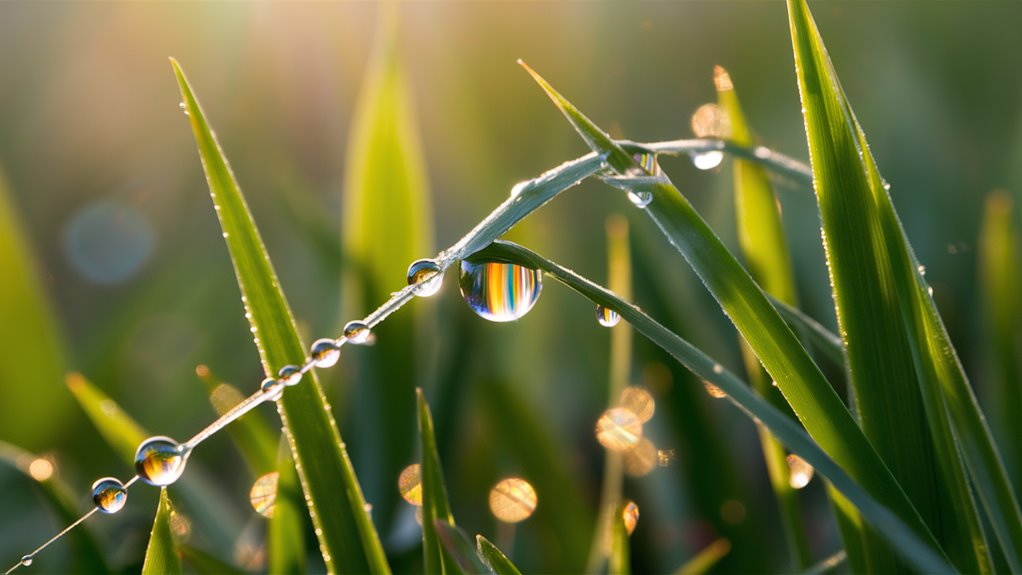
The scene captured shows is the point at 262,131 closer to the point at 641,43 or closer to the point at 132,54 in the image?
the point at 132,54

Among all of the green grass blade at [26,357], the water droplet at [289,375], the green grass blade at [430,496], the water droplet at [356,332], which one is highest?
the green grass blade at [26,357]

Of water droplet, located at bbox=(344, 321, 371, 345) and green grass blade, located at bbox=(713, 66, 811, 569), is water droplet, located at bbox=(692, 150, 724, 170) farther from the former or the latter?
water droplet, located at bbox=(344, 321, 371, 345)

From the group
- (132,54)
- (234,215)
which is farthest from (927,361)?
(132,54)

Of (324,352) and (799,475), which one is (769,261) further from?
(324,352)

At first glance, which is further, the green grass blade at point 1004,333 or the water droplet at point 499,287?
the green grass blade at point 1004,333

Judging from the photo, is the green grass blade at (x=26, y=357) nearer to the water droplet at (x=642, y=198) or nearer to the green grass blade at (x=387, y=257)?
the green grass blade at (x=387, y=257)

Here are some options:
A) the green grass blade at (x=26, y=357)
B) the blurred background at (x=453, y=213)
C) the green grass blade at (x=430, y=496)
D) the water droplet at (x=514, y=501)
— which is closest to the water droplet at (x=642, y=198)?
the green grass blade at (x=430, y=496)

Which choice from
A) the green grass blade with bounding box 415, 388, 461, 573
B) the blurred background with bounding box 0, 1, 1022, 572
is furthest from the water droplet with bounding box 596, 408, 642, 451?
the green grass blade with bounding box 415, 388, 461, 573
